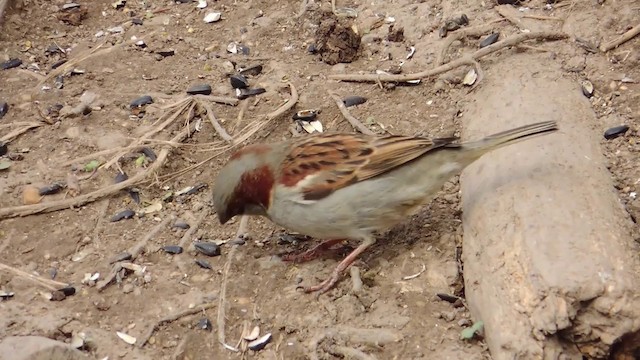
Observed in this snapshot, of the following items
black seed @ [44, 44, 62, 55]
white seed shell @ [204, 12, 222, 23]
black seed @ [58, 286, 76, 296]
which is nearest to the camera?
black seed @ [58, 286, 76, 296]

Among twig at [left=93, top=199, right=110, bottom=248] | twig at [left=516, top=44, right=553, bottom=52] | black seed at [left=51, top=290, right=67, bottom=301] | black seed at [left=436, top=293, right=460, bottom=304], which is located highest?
twig at [left=516, top=44, right=553, bottom=52]

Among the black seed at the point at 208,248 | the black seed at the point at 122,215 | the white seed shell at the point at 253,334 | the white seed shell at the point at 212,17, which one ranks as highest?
the white seed shell at the point at 212,17

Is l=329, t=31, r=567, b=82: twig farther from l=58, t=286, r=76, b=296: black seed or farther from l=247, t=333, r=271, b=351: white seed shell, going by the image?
l=58, t=286, r=76, b=296: black seed

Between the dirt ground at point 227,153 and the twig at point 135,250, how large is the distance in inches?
1.3

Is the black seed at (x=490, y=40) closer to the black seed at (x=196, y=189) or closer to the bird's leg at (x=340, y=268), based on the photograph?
the bird's leg at (x=340, y=268)

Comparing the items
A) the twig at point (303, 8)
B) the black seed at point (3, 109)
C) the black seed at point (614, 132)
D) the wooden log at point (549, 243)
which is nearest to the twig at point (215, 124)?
the twig at point (303, 8)

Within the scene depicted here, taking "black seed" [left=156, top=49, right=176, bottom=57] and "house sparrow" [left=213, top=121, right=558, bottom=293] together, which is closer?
"house sparrow" [left=213, top=121, right=558, bottom=293]

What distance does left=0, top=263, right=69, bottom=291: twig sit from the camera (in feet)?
14.2

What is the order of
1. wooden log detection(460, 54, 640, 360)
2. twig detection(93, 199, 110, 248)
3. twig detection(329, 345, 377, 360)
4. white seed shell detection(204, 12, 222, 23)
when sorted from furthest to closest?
white seed shell detection(204, 12, 222, 23) < twig detection(93, 199, 110, 248) < twig detection(329, 345, 377, 360) < wooden log detection(460, 54, 640, 360)

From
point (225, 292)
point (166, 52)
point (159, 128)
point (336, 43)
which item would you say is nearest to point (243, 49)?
point (166, 52)

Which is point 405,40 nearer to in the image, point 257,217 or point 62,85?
point 257,217

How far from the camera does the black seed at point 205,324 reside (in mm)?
4062

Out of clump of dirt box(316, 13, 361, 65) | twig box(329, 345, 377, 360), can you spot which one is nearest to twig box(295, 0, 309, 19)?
clump of dirt box(316, 13, 361, 65)

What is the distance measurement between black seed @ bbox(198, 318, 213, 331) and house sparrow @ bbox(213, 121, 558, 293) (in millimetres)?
482
